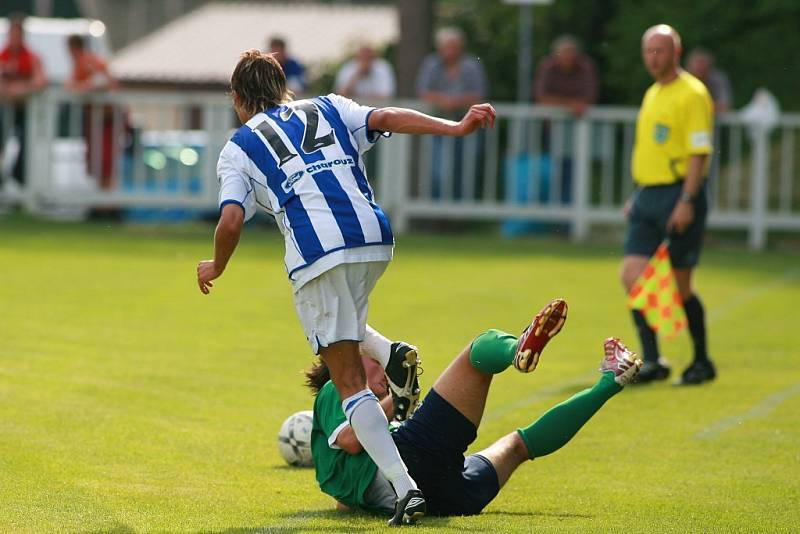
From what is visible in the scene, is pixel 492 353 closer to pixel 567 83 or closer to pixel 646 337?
pixel 646 337

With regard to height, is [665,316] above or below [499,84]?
below

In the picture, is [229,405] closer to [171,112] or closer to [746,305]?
[746,305]

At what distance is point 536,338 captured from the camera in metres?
6.11

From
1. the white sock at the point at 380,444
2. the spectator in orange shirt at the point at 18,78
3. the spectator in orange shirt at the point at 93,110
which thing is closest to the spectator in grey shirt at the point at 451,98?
the spectator in orange shirt at the point at 93,110

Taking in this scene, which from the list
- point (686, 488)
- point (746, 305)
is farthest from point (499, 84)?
point (686, 488)

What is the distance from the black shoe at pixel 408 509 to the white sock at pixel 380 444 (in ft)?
0.13

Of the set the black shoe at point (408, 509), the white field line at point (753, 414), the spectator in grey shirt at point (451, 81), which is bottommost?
the white field line at point (753, 414)

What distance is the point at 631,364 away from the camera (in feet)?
20.8

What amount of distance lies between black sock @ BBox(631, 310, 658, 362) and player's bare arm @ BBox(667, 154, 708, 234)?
650 mm

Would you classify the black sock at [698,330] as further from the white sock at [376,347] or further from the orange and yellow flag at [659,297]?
the white sock at [376,347]

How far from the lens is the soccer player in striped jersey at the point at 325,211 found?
19.9ft

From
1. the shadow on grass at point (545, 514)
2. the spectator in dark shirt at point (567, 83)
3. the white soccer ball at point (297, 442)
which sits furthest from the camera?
the spectator in dark shirt at point (567, 83)

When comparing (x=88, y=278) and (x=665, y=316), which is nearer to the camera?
(x=665, y=316)

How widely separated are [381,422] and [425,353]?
4.67 m
